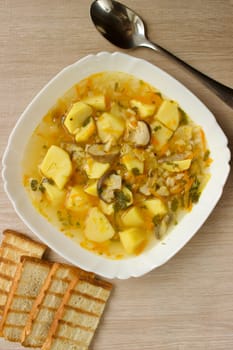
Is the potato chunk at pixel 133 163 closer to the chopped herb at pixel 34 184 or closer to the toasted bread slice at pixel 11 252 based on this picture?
the chopped herb at pixel 34 184

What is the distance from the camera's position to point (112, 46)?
228 centimetres

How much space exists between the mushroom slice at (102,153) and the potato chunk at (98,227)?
0.69 ft

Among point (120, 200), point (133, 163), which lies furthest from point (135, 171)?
point (120, 200)

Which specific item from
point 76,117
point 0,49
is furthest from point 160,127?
point 0,49

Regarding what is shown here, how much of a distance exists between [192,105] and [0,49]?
87 centimetres

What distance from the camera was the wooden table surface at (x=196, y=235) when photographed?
7.42ft

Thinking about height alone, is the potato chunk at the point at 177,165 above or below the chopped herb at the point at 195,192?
above

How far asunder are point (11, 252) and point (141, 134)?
76 cm

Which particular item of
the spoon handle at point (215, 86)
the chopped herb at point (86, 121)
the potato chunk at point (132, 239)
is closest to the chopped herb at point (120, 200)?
the potato chunk at point (132, 239)

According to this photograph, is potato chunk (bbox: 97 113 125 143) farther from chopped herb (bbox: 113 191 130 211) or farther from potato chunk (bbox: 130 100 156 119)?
chopped herb (bbox: 113 191 130 211)

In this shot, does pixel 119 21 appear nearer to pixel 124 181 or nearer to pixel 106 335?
pixel 124 181

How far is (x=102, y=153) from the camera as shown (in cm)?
217

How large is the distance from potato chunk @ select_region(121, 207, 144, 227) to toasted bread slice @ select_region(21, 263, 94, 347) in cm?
28

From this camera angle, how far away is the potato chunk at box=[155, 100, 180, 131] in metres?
2.19
